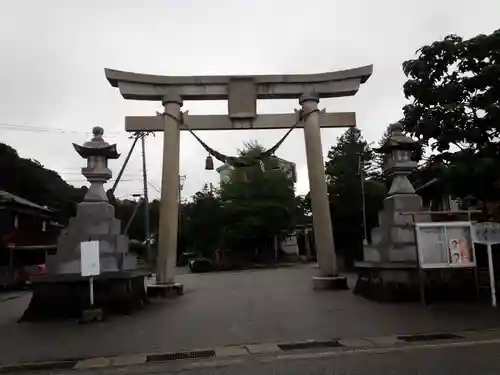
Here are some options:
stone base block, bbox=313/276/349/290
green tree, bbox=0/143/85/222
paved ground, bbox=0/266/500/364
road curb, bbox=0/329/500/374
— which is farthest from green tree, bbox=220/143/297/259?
road curb, bbox=0/329/500/374

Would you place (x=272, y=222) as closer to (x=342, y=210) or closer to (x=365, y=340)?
(x=342, y=210)

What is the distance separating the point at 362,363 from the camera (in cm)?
705

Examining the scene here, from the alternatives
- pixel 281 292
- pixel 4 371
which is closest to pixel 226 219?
pixel 281 292

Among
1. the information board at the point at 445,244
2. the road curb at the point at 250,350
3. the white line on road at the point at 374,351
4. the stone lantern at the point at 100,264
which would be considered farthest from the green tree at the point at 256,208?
the white line on road at the point at 374,351

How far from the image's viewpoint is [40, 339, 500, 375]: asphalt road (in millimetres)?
6595

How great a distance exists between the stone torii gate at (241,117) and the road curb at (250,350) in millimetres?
8137

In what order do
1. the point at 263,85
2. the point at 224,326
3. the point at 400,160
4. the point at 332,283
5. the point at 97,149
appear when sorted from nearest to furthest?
the point at 224,326, the point at 97,149, the point at 400,160, the point at 332,283, the point at 263,85

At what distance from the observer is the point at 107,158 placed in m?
14.8

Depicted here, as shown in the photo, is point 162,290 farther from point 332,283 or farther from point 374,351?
point 374,351

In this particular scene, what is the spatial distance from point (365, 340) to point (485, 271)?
7.21 meters

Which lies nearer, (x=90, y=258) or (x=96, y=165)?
(x=90, y=258)

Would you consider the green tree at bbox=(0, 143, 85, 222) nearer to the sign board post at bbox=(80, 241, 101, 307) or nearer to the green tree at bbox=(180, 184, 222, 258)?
the green tree at bbox=(180, 184, 222, 258)

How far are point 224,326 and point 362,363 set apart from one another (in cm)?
427

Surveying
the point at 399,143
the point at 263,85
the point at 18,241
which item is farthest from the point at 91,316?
the point at 18,241
